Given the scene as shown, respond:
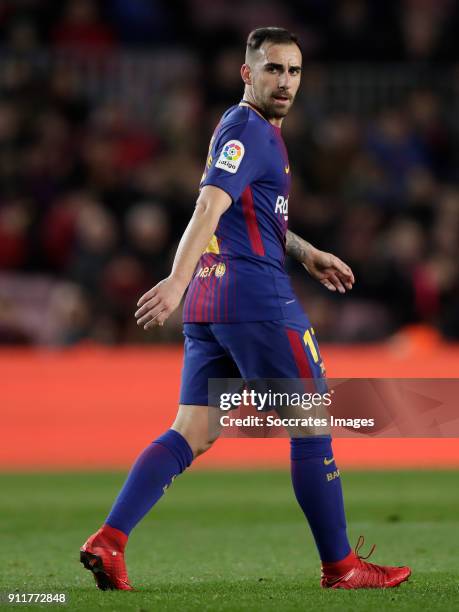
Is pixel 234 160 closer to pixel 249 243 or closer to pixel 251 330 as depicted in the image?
pixel 249 243

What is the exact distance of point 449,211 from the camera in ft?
39.0

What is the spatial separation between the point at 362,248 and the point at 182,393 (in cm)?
663

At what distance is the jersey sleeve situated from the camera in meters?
4.88

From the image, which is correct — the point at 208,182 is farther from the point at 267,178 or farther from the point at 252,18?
the point at 252,18

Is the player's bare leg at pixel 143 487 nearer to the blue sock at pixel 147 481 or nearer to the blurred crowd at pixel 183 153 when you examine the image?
the blue sock at pixel 147 481

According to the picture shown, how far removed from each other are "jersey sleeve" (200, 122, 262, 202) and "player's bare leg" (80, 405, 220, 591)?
86 centimetres

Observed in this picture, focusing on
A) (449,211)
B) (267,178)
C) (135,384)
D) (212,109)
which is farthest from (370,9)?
(267,178)

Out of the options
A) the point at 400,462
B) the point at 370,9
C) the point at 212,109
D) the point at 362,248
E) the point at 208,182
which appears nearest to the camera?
the point at 208,182

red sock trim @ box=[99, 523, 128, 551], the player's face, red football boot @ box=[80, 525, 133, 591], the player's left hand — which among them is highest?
the player's face

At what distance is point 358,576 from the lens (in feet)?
16.8

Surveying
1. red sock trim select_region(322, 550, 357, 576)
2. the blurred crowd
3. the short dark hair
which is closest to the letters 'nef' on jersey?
the short dark hair

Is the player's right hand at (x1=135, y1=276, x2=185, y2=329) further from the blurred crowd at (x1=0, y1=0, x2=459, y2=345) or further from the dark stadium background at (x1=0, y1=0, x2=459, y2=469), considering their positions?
the blurred crowd at (x1=0, y1=0, x2=459, y2=345)

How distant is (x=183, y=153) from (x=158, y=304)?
831 cm

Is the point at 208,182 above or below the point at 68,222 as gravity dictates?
above
